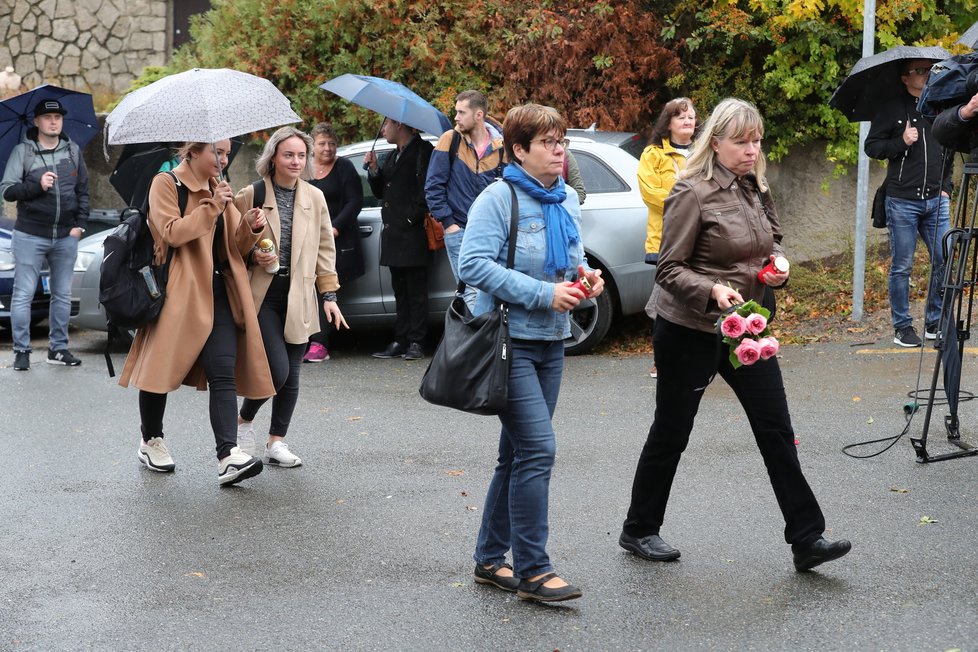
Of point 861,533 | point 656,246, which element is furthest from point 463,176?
point 861,533

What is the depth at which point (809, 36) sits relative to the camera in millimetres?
11289

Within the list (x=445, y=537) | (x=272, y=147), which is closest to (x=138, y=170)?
(x=272, y=147)

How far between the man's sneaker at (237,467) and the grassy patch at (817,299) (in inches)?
166

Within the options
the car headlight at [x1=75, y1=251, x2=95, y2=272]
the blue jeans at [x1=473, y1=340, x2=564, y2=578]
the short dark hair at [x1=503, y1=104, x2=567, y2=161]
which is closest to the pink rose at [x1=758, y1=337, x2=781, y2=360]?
the blue jeans at [x1=473, y1=340, x2=564, y2=578]

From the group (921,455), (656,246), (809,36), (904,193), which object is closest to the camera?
(921,455)

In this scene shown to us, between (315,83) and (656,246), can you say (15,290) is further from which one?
(656,246)

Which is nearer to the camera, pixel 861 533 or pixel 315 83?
pixel 861 533

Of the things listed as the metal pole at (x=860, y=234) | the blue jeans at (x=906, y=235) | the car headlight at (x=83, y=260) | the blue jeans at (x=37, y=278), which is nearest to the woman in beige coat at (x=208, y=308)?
the blue jeans at (x=37, y=278)

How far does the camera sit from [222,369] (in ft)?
20.9

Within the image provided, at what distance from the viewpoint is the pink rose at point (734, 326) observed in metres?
4.54

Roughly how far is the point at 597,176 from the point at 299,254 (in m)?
3.61

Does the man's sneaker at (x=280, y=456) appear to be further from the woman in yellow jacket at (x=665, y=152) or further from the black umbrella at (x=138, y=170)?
the woman in yellow jacket at (x=665, y=152)

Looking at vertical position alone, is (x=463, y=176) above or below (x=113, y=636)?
above

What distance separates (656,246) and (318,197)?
2.63 m
